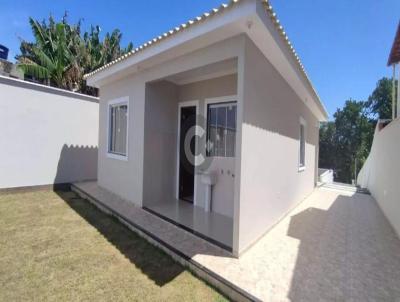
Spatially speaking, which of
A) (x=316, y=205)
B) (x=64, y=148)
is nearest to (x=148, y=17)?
(x=64, y=148)

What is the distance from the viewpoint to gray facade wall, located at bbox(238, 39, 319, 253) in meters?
3.99

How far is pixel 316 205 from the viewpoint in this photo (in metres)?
8.16

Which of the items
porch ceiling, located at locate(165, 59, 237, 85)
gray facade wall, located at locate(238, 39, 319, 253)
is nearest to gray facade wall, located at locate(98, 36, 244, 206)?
porch ceiling, located at locate(165, 59, 237, 85)

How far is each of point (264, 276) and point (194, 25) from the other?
4.37m

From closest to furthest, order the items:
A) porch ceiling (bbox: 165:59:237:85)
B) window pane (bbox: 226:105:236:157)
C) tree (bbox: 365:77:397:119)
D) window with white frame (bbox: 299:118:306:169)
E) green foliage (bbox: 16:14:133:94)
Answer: porch ceiling (bbox: 165:59:237:85)
window pane (bbox: 226:105:236:157)
window with white frame (bbox: 299:118:306:169)
green foliage (bbox: 16:14:133:94)
tree (bbox: 365:77:397:119)

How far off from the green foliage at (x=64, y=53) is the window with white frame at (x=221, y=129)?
517 inches

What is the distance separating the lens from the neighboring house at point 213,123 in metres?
3.89

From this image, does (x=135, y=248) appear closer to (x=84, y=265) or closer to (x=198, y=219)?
(x=84, y=265)

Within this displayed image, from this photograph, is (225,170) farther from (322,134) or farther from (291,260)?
(322,134)

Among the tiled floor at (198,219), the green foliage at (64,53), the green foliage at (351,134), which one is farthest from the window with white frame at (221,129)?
the green foliage at (351,134)

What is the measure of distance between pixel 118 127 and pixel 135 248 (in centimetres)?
482

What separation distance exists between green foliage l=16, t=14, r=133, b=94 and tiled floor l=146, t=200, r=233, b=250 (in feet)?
43.3

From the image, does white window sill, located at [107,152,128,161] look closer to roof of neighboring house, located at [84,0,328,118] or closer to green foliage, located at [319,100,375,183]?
roof of neighboring house, located at [84,0,328,118]

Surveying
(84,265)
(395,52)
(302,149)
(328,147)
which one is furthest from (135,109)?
(328,147)
